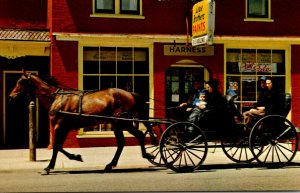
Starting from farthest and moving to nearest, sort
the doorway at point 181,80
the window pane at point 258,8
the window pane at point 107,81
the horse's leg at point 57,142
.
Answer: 1. the window pane at point 258,8
2. the doorway at point 181,80
3. the window pane at point 107,81
4. the horse's leg at point 57,142

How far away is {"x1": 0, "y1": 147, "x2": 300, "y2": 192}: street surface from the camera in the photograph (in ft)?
28.1

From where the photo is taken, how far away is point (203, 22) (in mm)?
14828

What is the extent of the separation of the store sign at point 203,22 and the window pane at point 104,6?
2438 millimetres

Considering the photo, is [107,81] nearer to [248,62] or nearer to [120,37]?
[120,37]

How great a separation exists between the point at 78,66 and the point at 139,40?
6.41ft

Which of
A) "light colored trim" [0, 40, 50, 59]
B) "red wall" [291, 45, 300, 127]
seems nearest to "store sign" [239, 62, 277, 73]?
"red wall" [291, 45, 300, 127]

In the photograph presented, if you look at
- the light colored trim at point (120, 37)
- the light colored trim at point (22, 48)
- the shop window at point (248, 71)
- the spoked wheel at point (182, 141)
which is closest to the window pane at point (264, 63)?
the shop window at point (248, 71)

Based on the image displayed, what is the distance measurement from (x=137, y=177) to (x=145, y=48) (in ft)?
23.5

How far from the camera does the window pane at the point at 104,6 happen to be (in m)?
16.0

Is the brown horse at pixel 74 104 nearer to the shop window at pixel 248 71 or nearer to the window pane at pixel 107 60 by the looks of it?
the window pane at pixel 107 60

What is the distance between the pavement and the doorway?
7.61 feet

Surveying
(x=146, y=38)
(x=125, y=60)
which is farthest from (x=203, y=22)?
(x=125, y=60)

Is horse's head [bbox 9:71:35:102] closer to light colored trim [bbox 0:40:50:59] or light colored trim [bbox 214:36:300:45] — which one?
light colored trim [bbox 0:40:50:59]

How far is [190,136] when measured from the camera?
1038 centimetres
